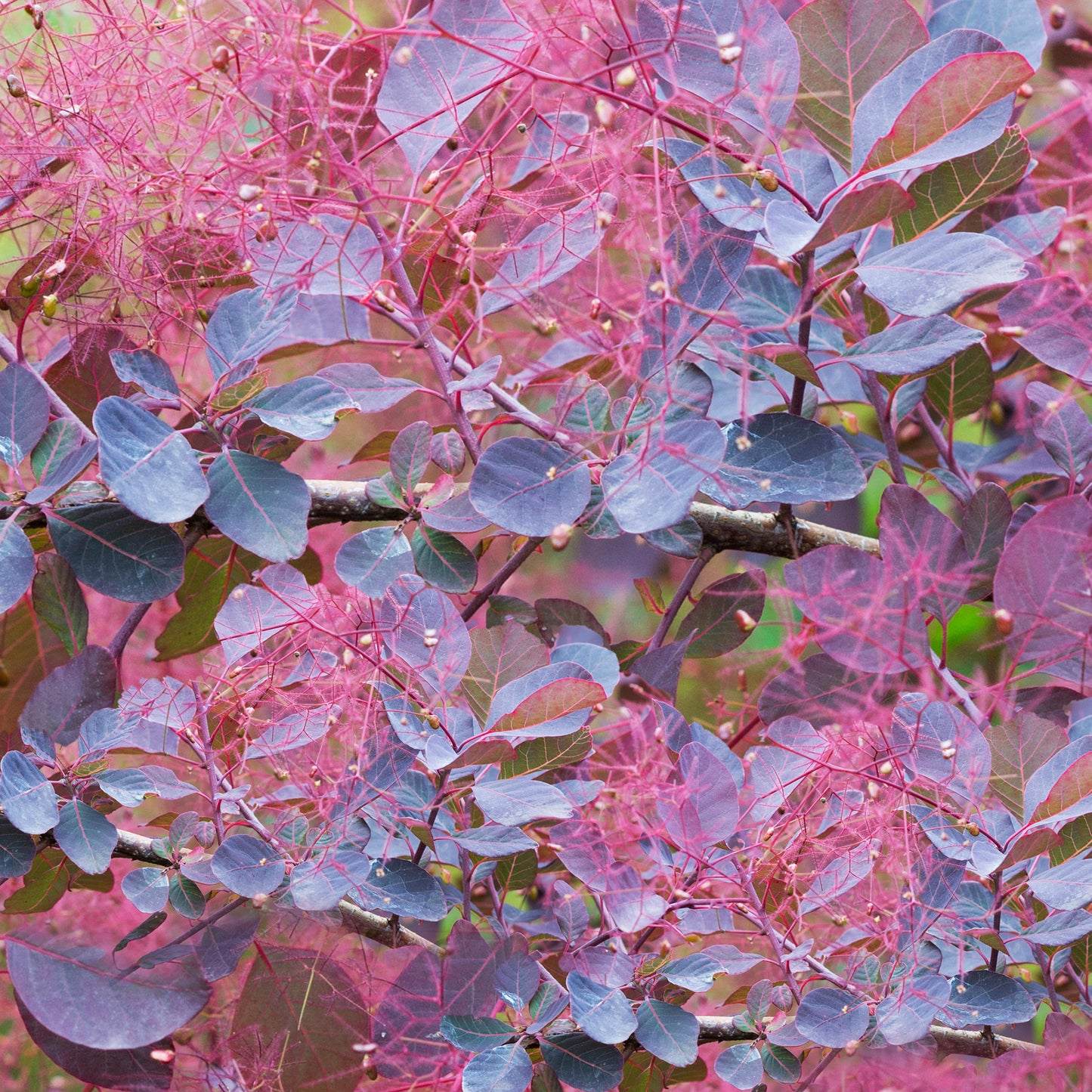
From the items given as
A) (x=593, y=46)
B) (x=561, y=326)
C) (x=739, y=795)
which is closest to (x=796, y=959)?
(x=739, y=795)

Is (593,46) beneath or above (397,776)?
above

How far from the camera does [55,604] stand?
52 centimetres

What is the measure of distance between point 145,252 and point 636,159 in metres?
0.25

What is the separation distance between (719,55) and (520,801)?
0.31 m

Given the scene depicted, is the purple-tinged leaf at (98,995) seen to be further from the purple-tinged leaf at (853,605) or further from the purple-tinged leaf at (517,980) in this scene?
the purple-tinged leaf at (853,605)

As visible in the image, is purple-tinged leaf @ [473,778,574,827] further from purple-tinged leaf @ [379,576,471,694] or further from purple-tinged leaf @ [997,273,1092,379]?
purple-tinged leaf @ [997,273,1092,379]

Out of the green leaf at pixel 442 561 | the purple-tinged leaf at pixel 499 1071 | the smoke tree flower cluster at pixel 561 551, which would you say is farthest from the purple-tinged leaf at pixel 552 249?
the purple-tinged leaf at pixel 499 1071

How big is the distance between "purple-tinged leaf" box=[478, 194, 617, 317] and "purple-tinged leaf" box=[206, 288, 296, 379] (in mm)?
93

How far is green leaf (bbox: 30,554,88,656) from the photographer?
20.4 inches

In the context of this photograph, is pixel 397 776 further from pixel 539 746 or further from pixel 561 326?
pixel 561 326

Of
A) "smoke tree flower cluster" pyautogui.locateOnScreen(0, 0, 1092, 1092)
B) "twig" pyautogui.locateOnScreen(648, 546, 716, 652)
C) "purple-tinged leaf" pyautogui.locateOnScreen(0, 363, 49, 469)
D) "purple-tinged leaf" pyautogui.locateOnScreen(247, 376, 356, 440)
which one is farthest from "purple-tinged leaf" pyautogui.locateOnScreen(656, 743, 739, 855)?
"purple-tinged leaf" pyautogui.locateOnScreen(0, 363, 49, 469)

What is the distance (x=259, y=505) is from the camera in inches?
17.7

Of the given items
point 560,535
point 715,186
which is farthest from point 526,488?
point 715,186

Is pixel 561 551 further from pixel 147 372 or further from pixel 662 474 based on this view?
pixel 147 372
